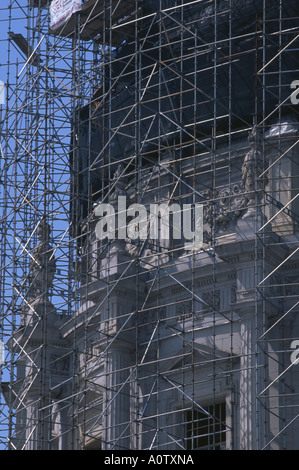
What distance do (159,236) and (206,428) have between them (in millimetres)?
6505

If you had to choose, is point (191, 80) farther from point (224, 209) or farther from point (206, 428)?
point (206, 428)

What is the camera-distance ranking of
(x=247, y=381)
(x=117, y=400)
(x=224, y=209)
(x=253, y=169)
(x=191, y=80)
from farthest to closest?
(x=191, y=80) < (x=224, y=209) < (x=117, y=400) < (x=253, y=169) < (x=247, y=381)

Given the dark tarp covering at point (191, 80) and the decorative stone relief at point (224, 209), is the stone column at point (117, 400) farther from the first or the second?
the dark tarp covering at point (191, 80)

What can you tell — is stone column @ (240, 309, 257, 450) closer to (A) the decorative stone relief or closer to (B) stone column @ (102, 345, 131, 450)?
(A) the decorative stone relief

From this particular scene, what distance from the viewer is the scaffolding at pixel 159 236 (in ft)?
186

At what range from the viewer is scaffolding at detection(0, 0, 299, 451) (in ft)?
186

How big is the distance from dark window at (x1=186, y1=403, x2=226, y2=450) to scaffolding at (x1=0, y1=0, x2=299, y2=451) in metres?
0.09

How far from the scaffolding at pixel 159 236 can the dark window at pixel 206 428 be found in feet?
0.29

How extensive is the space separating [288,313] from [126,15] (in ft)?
48.5

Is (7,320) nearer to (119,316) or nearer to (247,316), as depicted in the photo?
(119,316)

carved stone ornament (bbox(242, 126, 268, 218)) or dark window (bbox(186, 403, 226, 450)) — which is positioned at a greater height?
carved stone ornament (bbox(242, 126, 268, 218))

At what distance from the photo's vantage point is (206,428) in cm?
5894

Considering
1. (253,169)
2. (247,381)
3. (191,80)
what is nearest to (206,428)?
(247,381)

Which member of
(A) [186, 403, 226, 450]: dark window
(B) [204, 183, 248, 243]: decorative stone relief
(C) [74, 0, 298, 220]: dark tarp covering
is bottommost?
(A) [186, 403, 226, 450]: dark window
